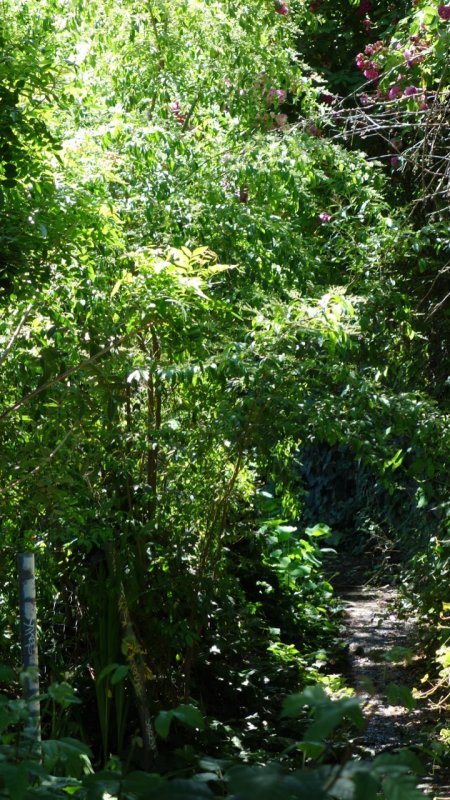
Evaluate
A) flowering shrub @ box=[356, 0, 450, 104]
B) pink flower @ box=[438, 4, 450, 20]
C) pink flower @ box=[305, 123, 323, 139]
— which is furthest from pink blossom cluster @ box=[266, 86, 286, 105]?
pink flower @ box=[438, 4, 450, 20]

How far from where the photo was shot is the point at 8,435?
13.4ft

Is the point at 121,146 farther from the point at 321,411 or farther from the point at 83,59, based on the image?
the point at 321,411

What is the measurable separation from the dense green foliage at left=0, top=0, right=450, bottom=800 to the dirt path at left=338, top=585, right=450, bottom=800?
362 millimetres

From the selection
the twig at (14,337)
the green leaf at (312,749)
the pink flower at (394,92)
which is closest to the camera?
the green leaf at (312,749)

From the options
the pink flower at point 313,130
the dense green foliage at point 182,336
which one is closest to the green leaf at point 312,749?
the dense green foliage at point 182,336

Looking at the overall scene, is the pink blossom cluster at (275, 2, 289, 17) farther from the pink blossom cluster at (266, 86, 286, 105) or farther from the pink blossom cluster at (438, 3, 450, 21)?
the pink blossom cluster at (438, 3, 450, 21)

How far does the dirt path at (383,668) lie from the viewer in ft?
17.5

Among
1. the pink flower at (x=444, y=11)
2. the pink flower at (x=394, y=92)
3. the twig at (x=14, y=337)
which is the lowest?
the twig at (x=14, y=337)

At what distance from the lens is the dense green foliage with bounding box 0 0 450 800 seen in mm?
3961

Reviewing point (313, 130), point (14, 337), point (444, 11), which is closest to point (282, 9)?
point (313, 130)

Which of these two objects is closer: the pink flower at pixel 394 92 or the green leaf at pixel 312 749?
the green leaf at pixel 312 749

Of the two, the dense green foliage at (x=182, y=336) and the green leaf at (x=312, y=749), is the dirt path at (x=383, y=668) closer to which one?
the dense green foliage at (x=182, y=336)

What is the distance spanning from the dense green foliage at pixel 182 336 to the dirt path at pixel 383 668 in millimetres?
362

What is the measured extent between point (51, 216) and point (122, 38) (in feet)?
6.06
